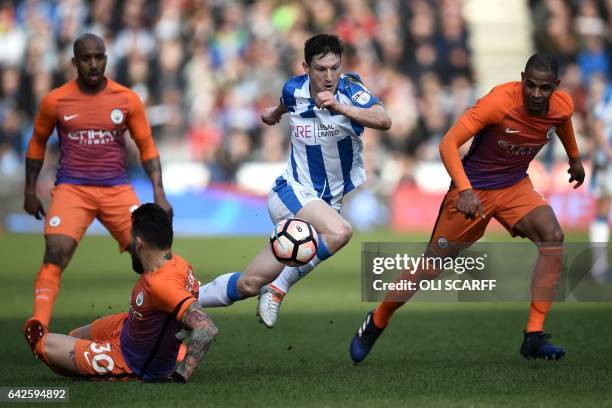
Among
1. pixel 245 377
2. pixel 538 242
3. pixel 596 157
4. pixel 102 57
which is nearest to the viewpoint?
pixel 245 377

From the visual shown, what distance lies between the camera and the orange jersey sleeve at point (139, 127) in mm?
9188

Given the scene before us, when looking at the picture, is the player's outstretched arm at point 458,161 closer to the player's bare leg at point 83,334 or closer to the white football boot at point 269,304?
the white football boot at point 269,304

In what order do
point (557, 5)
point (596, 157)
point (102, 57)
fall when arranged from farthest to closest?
1. point (557, 5)
2. point (596, 157)
3. point (102, 57)

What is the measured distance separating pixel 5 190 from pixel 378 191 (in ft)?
23.2

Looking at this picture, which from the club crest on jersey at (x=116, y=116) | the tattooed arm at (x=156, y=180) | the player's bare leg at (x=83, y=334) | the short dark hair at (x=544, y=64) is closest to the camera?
the player's bare leg at (x=83, y=334)

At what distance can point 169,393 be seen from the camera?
675cm

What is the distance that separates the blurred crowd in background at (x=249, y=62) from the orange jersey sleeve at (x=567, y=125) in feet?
42.4

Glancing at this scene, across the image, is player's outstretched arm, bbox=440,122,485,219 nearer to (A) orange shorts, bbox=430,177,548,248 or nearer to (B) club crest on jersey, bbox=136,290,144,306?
(A) orange shorts, bbox=430,177,548,248

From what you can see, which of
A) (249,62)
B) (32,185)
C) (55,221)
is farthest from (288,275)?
(249,62)

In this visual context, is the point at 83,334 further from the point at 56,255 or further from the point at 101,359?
the point at 56,255

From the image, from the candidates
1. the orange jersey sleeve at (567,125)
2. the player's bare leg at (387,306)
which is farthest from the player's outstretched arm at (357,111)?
the orange jersey sleeve at (567,125)

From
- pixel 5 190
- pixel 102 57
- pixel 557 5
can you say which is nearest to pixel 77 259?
pixel 5 190

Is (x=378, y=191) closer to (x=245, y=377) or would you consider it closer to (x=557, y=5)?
(x=557, y=5)

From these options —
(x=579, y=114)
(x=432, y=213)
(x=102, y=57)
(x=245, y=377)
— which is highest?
(x=102, y=57)
